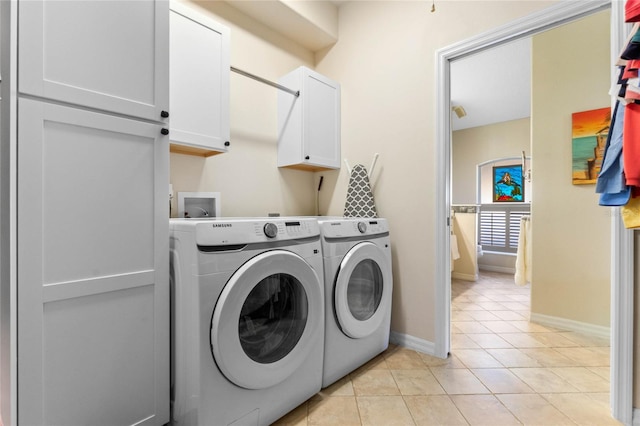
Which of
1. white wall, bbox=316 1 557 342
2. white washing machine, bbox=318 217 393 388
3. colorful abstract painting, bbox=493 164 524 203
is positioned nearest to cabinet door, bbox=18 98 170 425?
white washing machine, bbox=318 217 393 388

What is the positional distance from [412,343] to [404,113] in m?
1.59

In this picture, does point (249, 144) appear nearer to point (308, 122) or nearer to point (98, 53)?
point (308, 122)

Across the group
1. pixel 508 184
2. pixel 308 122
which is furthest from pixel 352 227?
pixel 508 184

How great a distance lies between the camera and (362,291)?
6.39 ft

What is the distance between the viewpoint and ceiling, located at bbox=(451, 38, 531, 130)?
3167 mm

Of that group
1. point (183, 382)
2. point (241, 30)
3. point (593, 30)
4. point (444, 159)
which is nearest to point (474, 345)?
point (444, 159)

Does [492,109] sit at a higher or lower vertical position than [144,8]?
higher

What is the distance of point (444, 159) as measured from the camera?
2.05 m

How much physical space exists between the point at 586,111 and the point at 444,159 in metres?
1.46

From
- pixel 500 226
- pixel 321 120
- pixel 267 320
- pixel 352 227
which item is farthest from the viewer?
pixel 500 226

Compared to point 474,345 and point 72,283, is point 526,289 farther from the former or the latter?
point 72,283

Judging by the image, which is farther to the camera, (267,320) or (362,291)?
(362,291)

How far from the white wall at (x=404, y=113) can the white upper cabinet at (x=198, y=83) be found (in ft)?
3.50

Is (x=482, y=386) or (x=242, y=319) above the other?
(x=242, y=319)
